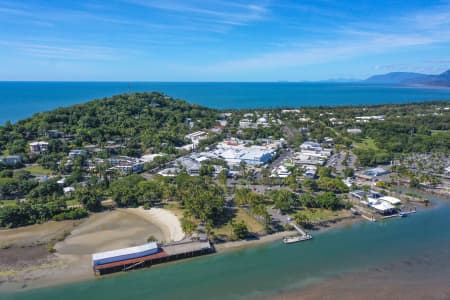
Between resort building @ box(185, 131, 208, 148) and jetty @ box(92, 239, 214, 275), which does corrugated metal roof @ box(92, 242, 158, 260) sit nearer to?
jetty @ box(92, 239, 214, 275)

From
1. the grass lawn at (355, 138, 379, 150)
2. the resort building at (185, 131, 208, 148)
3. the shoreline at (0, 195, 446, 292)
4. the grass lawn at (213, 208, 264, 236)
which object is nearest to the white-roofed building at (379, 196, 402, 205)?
the shoreline at (0, 195, 446, 292)

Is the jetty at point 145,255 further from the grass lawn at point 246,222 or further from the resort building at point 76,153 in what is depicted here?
the resort building at point 76,153

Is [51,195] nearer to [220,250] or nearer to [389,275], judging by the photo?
[220,250]

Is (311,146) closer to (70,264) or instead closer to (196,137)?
(196,137)

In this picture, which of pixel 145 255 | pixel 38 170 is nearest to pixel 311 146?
pixel 145 255

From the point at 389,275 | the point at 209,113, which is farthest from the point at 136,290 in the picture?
the point at 209,113

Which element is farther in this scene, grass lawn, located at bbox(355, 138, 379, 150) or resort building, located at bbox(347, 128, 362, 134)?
resort building, located at bbox(347, 128, 362, 134)

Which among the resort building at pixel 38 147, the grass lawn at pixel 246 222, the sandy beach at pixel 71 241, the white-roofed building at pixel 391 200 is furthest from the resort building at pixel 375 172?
the resort building at pixel 38 147
